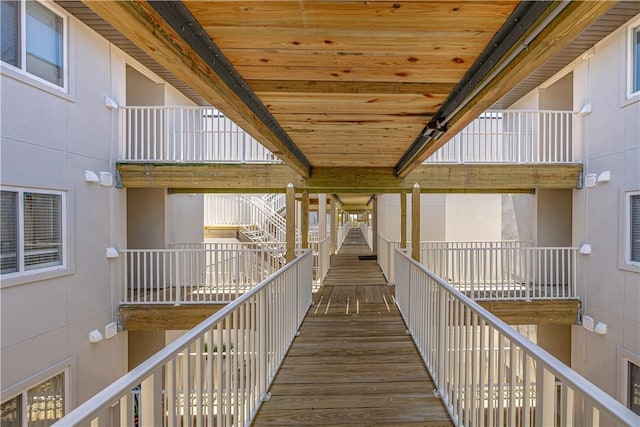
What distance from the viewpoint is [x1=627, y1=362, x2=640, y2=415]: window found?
4.88m

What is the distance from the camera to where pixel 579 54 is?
6.14 m

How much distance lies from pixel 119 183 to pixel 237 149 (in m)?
2.18

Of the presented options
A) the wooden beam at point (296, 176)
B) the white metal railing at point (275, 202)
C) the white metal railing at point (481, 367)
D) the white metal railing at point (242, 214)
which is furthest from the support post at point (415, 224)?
the white metal railing at point (275, 202)

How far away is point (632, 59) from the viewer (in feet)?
16.8

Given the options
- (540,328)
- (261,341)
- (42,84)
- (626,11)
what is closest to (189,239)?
(42,84)

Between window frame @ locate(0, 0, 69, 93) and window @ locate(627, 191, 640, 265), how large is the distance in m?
8.37

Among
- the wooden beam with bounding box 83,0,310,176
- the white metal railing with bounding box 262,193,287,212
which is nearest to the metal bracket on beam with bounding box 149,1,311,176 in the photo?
the wooden beam with bounding box 83,0,310,176

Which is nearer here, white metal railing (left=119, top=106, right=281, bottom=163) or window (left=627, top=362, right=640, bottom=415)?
window (left=627, top=362, right=640, bottom=415)

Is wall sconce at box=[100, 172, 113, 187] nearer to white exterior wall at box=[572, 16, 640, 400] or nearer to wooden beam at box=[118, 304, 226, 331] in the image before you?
wooden beam at box=[118, 304, 226, 331]

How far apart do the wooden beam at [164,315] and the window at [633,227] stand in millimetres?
6388

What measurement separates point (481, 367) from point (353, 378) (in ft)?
4.69

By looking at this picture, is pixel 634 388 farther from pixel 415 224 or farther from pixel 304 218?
pixel 304 218

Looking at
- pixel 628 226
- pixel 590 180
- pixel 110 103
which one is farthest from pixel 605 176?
pixel 110 103

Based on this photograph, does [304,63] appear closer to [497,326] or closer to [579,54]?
[497,326]
